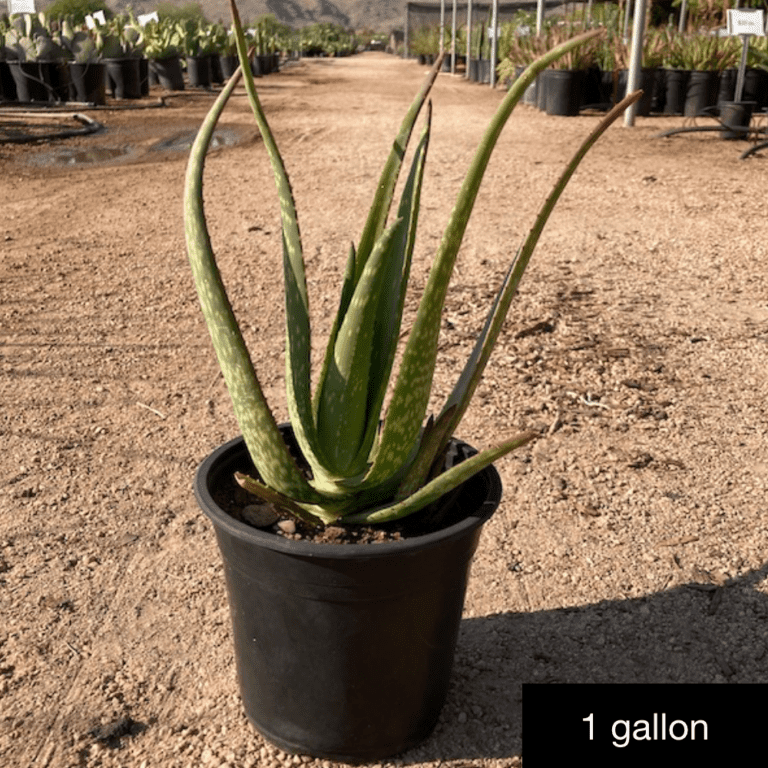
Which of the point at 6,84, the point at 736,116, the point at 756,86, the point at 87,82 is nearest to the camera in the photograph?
the point at 736,116

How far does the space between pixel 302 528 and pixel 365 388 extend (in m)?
0.31

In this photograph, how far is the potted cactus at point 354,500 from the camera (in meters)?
1.22

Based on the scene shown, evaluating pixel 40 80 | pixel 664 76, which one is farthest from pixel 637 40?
pixel 40 80

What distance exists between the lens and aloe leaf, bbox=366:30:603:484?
1.07 meters

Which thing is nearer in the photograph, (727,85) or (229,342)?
(229,342)

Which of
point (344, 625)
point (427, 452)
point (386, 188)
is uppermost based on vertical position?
point (386, 188)

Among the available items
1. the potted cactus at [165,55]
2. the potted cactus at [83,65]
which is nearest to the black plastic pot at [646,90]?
the potted cactus at [83,65]

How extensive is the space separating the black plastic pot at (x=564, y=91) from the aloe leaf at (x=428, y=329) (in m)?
9.67

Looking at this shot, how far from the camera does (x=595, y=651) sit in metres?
1.76

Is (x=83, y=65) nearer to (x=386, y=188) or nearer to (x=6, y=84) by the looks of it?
(x=6, y=84)

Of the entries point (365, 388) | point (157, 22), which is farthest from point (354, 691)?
point (157, 22)

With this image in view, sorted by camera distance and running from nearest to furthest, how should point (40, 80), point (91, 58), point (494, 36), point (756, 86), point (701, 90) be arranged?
point (701, 90)
point (756, 86)
point (40, 80)
point (91, 58)
point (494, 36)

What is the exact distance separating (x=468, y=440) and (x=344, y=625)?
4.31 feet

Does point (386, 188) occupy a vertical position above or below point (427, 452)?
above
